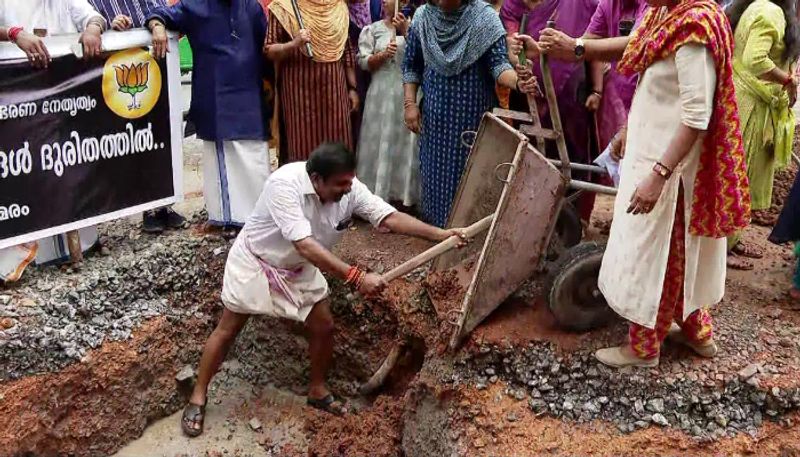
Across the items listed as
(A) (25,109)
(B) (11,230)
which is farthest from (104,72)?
(B) (11,230)

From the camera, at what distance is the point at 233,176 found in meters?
4.58

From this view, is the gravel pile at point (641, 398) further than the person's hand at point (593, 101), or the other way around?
the person's hand at point (593, 101)

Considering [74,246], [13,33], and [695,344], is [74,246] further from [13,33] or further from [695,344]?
[695,344]

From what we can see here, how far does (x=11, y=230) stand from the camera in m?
3.84

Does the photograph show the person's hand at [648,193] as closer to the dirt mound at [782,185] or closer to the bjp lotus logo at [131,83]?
the bjp lotus logo at [131,83]

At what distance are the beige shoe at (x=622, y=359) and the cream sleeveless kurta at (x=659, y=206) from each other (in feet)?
0.94

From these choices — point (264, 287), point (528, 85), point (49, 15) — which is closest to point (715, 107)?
point (528, 85)

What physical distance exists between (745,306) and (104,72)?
3.66 meters

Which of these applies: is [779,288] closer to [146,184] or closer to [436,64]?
[436,64]

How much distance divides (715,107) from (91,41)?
3.06 meters

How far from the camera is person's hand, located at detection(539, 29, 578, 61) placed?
304 centimetres

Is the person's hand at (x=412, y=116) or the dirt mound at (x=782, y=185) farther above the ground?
the person's hand at (x=412, y=116)

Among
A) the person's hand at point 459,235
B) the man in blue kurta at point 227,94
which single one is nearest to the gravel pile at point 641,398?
the person's hand at point 459,235

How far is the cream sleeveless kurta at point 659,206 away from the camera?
2602 millimetres
